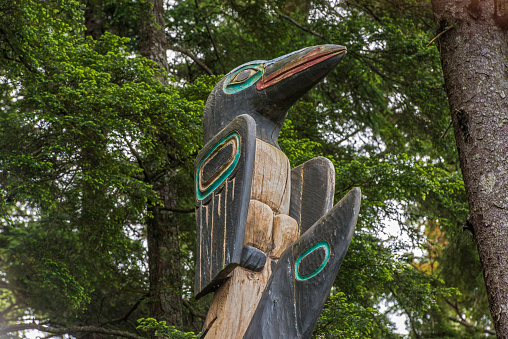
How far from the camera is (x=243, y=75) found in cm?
385

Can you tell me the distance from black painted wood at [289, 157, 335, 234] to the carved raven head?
303 mm

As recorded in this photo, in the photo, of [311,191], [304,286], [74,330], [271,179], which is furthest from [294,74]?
[74,330]

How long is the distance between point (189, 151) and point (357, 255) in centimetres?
262

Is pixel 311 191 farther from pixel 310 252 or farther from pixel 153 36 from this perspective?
pixel 153 36

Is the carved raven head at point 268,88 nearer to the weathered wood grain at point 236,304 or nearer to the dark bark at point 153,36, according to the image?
the weathered wood grain at point 236,304

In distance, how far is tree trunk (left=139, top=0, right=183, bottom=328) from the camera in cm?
783

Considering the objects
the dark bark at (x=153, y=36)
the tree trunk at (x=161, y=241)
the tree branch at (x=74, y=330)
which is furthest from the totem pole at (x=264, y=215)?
the dark bark at (x=153, y=36)

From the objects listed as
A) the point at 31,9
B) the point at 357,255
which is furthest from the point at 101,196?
the point at 357,255

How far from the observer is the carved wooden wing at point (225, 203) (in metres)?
3.18

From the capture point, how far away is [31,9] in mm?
6465

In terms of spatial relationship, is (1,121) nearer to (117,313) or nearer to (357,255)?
(117,313)

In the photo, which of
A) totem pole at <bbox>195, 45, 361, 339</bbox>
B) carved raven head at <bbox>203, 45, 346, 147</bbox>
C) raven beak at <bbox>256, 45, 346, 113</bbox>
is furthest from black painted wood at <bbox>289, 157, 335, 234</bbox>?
raven beak at <bbox>256, 45, 346, 113</bbox>

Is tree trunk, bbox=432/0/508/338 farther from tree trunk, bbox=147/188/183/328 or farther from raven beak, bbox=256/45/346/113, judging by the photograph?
tree trunk, bbox=147/188/183/328

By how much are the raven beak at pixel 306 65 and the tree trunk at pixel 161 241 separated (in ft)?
14.9
